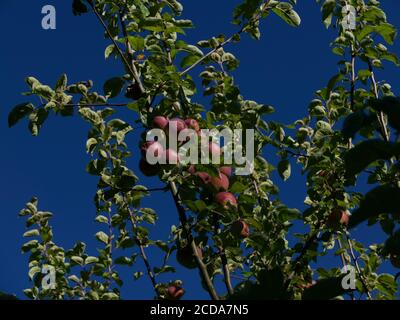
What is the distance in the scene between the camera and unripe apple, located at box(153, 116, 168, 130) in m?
2.54

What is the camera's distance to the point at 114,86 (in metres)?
2.84

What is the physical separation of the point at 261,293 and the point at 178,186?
50.5 inches

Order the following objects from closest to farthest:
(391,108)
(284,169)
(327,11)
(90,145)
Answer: (391,108), (90,145), (284,169), (327,11)

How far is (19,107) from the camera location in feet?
9.11

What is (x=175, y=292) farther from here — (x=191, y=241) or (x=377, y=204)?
(x=377, y=204)

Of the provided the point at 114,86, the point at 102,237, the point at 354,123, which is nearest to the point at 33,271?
the point at 102,237

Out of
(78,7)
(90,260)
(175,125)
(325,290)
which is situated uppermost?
(78,7)

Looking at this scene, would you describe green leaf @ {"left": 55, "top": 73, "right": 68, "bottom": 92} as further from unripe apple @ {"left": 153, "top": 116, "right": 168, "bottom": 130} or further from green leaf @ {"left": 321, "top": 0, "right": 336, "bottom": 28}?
green leaf @ {"left": 321, "top": 0, "right": 336, "bottom": 28}

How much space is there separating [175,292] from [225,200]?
0.69m

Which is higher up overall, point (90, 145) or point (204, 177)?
point (90, 145)

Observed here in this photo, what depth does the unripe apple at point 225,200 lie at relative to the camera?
8.42 ft

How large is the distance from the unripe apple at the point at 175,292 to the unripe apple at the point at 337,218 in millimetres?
848

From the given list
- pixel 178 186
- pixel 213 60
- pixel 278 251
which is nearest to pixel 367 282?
pixel 278 251

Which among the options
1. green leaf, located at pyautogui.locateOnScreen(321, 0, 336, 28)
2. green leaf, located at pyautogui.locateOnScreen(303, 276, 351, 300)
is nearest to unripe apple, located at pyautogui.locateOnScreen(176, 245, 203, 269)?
green leaf, located at pyautogui.locateOnScreen(303, 276, 351, 300)
